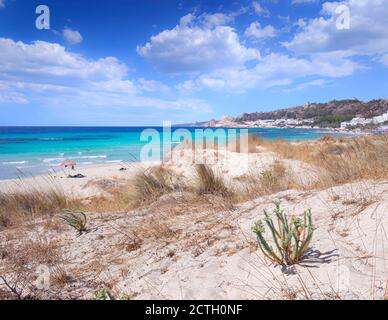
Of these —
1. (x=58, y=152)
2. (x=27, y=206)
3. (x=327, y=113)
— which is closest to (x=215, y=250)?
(x=27, y=206)

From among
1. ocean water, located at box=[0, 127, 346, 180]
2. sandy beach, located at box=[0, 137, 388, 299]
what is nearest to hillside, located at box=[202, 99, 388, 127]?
ocean water, located at box=[0, 127, 346, 180]

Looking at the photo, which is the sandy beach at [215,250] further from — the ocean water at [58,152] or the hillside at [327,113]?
the hillside at [327,113]

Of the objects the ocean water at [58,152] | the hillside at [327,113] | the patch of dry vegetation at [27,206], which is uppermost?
the hillside at [327,113]

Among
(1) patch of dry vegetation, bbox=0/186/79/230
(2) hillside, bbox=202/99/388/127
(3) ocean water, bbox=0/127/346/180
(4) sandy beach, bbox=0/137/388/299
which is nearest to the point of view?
(4) sandy beach, bbox=0/137/388/299

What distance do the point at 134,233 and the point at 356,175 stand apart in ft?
11.1

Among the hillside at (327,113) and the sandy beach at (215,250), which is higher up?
the hillside at (327,113)

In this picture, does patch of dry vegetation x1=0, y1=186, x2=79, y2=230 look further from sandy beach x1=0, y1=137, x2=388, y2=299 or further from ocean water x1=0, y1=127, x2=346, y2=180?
ocean water x1=0, y1=127, x2=346, y2=180

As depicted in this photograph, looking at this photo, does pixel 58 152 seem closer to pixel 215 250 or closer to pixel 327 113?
pixel 215 250

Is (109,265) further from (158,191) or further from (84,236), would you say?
(158,191)

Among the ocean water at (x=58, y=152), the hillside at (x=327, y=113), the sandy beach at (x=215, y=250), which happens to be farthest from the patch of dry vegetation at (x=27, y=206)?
the hillside at (x=327, y=113)

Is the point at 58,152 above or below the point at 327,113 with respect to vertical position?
below
